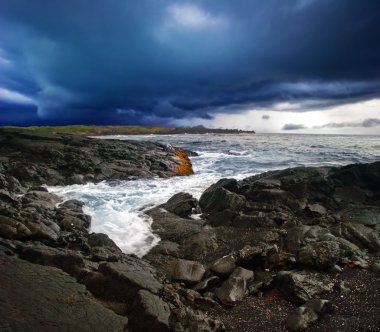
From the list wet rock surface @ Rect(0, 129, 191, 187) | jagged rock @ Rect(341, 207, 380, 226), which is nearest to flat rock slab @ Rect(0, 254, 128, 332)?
jagged rock @ Rect(341, 207, 380, 226)

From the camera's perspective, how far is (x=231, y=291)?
26.1 ft

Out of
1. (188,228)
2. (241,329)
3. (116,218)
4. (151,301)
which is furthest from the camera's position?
(116,218)

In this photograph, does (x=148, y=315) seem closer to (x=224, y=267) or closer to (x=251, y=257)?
(x=224, y=267)

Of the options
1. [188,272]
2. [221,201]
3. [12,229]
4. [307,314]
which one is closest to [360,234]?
[221,201]

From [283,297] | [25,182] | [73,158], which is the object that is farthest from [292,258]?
[73,158]

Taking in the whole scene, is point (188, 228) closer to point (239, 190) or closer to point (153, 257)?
point (153, 257)

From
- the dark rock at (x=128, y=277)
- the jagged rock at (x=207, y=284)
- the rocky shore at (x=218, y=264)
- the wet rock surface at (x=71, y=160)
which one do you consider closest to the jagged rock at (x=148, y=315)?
the rocky shore at (x=218, y=264)

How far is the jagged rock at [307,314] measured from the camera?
6281mm

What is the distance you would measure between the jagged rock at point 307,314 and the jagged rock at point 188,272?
2867mm

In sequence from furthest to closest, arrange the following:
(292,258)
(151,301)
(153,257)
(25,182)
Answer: (25,182), (153,257), (292,258), (151,301)

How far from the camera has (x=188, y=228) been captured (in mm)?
13039

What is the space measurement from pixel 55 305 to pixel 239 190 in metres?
13.0

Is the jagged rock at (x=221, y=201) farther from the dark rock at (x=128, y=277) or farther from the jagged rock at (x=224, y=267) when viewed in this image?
the dark rock at (x=128, y=277)

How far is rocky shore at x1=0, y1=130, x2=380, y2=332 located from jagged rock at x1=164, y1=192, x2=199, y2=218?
0.06 m
